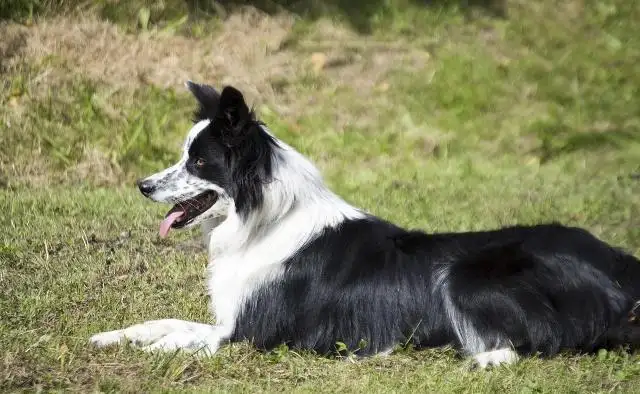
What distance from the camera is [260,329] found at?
18.3ft

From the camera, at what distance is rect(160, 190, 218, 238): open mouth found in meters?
5.80

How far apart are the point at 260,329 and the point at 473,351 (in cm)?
114

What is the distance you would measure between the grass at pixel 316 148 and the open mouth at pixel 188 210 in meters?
0.79

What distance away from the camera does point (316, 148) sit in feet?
39.1

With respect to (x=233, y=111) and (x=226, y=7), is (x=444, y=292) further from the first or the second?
(x=226, y=7)

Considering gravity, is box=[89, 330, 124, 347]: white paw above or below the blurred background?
below

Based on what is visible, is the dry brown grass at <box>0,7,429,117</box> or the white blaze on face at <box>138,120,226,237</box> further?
the dry brown grass at <box>0,7,429,117</box>

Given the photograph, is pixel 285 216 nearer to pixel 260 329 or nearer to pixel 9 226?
pixel 260 329

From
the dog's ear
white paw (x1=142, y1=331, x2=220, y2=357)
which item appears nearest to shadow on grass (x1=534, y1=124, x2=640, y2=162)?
the dog's ear

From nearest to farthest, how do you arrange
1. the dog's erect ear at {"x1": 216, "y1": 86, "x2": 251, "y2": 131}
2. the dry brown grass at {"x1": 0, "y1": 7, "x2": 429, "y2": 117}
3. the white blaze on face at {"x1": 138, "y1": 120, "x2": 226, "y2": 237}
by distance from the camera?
the dog's erect ear at {"x1": 216, "y1": 86, "x2": 251, "y2": 131}
the white blaze on face at {"x1": 138, "y1": 120, "x2": 226, "y2": 237}
the dry brown grass at {"x1": 0, "y1": 7, "x2": 429, "y2": 117}

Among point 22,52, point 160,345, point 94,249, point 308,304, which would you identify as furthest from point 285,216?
point 22,52

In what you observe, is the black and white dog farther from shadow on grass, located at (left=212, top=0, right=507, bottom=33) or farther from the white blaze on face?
shadow on grass, located at (left=212, top=0, right=507, bottom=33)

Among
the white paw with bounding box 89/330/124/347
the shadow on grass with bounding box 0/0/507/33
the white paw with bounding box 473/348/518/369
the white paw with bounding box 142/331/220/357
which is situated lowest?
the white paw with bounding box 89/330/124/347

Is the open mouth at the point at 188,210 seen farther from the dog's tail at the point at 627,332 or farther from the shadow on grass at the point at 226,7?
the shadow on grass at the point at 226,7
